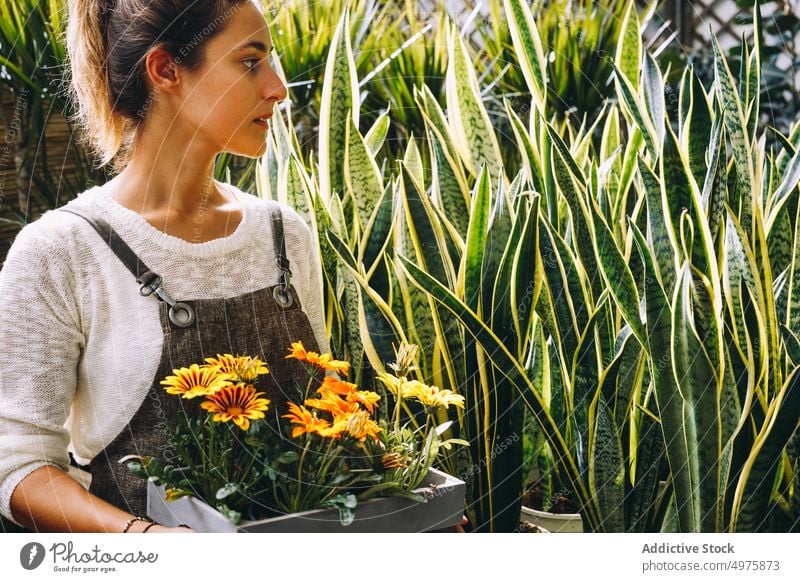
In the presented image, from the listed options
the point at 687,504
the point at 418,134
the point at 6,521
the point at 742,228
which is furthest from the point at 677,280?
the point at 6,521

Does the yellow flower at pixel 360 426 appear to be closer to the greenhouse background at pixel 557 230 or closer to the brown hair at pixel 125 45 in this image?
the greenhouse background at pixel 557 230

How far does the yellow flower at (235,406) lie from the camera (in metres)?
0.52

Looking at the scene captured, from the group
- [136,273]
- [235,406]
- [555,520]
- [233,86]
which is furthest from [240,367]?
[555,520]

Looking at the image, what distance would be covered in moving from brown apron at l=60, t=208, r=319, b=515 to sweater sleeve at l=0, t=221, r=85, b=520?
0.14 feet

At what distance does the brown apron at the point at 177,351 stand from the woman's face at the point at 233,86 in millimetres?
118

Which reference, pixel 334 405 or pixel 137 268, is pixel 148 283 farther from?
pixel 334 405

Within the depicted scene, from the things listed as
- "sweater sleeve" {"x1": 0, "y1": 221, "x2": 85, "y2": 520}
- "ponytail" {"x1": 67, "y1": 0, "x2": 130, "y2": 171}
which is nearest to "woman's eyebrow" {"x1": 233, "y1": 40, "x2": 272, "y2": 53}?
"ponytail" {"x1": 67, "y1": 0, "x2": 130, "y2": 171}

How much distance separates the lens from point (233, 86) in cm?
65

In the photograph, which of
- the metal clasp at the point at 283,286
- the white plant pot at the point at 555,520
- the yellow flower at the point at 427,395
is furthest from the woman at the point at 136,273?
the white plant pot at the point at 555,520

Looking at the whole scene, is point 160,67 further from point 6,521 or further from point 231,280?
point 6,521

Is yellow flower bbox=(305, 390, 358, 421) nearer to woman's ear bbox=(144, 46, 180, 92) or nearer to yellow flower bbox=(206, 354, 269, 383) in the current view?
yellow flower bbox=(206, 354, 269, 383)

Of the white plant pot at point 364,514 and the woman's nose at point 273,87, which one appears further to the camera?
the woman's nose at point 273,87

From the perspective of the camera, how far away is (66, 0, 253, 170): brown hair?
62cm
